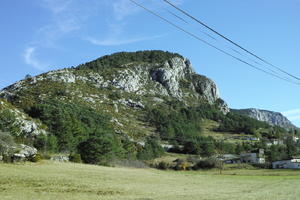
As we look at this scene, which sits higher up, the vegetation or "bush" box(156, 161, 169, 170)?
the vegetation

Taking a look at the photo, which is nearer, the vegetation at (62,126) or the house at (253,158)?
the vegetation at (62,126)

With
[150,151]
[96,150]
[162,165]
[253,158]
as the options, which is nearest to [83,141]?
[96,150]

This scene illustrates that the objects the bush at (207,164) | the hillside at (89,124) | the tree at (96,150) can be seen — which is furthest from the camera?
the bush at (207,164)

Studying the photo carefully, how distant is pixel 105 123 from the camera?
14112 cm

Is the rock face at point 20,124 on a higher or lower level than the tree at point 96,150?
higher

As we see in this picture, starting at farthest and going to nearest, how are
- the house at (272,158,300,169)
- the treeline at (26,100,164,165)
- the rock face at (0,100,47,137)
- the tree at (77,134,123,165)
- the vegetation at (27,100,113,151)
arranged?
1. the house at (272,158,300,169)
2. the vegetation at (27,100,113,151)
3. the treeline at (26,100,164,165)
4. the tree at (77,134,123,165)
5. the rock face at (0,100,47,137)

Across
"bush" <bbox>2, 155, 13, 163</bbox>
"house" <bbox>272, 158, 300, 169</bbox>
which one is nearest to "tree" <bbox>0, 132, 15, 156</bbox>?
"bush" <bbox>2, 155, 13, 163</bbox>

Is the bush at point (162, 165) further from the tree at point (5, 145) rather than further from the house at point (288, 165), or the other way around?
the tree at point (5, 145)

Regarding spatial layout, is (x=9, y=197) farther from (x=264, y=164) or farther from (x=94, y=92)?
(x=94, y=92)

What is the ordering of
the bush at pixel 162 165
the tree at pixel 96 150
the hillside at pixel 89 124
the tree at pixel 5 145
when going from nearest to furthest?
1. the tree at pixel 5 145
2. the tree at pixel 96 150
3. the hillside at pixel 89 124
4. the bush at pixel 162 165

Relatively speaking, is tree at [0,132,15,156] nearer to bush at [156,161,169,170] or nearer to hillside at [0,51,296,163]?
hillside at [0,51,296,163]

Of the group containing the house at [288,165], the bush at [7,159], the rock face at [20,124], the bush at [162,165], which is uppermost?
the rock face at [20,124]

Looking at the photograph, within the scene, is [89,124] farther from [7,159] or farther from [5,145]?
[7,159]

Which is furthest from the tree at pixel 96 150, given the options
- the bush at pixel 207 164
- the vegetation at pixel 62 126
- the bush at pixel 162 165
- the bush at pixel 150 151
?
the bush at pixel 207 164
